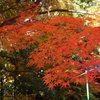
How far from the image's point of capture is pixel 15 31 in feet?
13.1

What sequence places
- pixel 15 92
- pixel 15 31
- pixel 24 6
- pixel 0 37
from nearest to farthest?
pixel 15 31, pixel 0 37, pixel 24 6, pixel 15 92

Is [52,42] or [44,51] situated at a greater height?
[52,42]

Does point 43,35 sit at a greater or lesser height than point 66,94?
greater

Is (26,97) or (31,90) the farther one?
(31,90)

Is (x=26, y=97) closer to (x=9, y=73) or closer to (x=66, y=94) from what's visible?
(x=9, y=73)

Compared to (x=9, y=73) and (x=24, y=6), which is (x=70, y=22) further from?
(x=9, y=73)

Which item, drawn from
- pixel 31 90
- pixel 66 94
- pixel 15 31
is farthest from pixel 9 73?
pixel 66 94

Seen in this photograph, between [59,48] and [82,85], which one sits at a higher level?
[59,48]

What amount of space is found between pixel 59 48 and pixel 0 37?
1.75 meters

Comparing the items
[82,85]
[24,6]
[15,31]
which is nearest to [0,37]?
→ [15,31]

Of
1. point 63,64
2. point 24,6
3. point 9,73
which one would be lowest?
point 9,73

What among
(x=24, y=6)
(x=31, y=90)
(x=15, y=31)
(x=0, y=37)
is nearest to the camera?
(x=15, y=31)

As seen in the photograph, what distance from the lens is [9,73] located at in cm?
491

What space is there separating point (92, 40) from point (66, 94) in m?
1.93
